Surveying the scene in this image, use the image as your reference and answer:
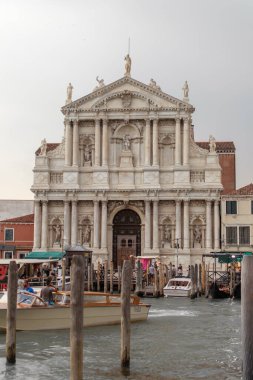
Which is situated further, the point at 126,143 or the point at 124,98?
the point at 126,143

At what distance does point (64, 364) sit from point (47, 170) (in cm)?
2721

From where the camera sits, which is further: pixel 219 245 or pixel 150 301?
pixel 219 245

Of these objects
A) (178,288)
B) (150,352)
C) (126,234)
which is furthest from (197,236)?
(150,352)

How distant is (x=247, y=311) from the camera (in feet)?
32.0

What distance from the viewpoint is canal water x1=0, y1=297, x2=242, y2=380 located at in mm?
13234

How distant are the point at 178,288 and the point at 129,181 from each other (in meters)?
10.5

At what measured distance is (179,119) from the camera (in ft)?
131

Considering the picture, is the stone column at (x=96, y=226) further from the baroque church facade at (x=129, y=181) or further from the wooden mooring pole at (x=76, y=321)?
the wooden mooring pole at (x=76, y=321)

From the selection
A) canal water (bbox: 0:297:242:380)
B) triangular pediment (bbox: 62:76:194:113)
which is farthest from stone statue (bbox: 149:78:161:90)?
canal water (bbox: 0:297:242:380)

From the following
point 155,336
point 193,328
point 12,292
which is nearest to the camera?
point 12,292

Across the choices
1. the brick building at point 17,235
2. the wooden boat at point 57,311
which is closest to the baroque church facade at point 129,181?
the brick building at point 17,235

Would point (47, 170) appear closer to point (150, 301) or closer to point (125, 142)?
point (125, 142)

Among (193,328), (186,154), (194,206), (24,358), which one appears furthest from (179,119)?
(24,358)

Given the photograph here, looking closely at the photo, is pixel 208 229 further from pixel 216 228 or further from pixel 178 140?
pixel 178 140
